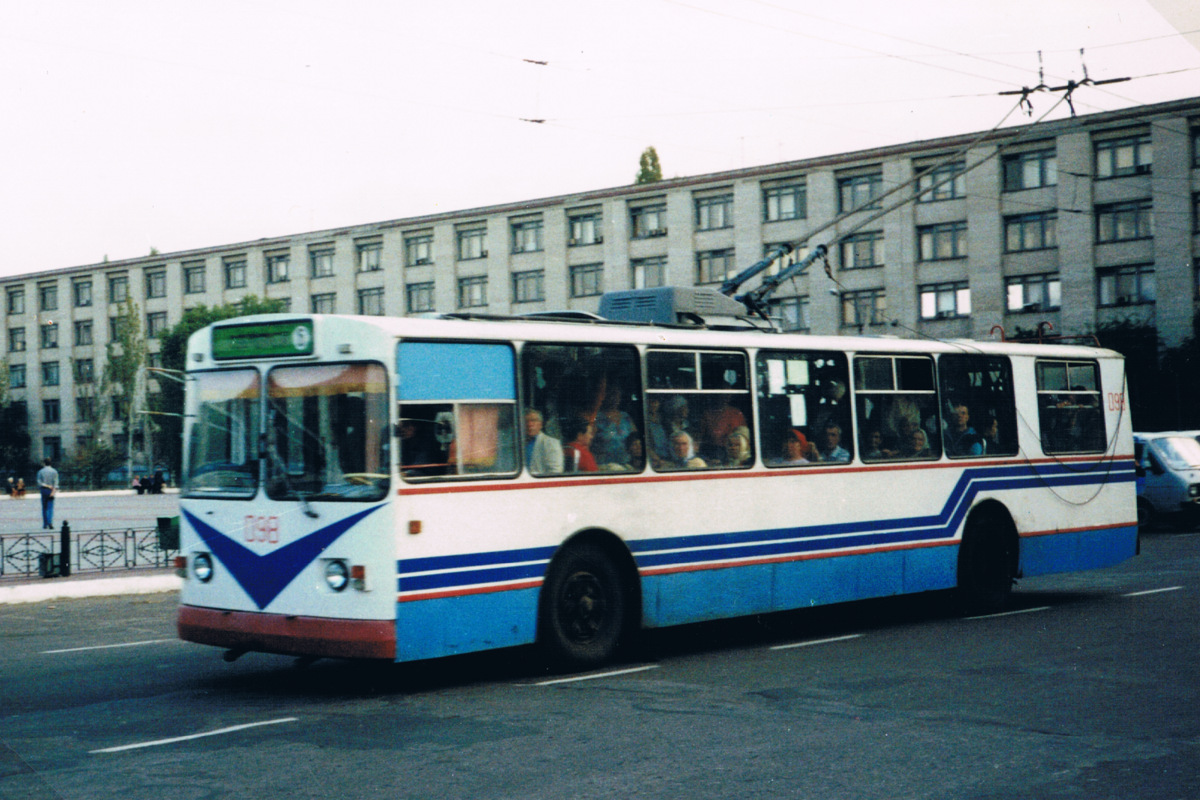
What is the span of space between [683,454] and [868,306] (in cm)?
5181

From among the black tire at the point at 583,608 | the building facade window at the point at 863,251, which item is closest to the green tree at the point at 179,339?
the building facade window at the point at 863,251

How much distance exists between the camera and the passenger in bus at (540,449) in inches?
395

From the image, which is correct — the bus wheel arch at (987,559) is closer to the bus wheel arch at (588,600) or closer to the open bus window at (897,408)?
the open bus window at (897,408)

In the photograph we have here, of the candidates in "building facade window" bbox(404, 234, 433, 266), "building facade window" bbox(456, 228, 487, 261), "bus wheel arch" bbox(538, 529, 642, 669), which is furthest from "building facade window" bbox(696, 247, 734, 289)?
"bus wheel arch" bbox(538, 529, 642, 669)

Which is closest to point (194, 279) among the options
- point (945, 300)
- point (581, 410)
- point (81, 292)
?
point (81, 292)

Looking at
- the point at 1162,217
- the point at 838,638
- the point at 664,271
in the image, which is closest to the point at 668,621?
the point at 838,638

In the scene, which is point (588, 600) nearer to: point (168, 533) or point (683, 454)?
point (683, 454)

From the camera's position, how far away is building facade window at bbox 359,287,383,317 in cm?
7688

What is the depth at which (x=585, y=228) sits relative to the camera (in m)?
70.2

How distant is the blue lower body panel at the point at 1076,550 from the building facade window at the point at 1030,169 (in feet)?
144

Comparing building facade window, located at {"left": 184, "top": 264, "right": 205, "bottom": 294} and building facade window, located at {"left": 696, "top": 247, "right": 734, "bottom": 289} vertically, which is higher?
building facade window, located at {"left": 184, "top": 264, "right": 205, "bottom": 294}

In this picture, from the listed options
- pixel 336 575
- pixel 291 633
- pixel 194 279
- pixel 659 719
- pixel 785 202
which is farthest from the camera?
pixel 194 279

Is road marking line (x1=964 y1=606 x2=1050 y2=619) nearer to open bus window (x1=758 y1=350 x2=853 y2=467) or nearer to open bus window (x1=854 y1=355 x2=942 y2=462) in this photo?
open bus window (x1=854 y1=355 x2=942 y2=462)

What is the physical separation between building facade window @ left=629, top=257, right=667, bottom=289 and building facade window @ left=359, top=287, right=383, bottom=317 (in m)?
15.9
